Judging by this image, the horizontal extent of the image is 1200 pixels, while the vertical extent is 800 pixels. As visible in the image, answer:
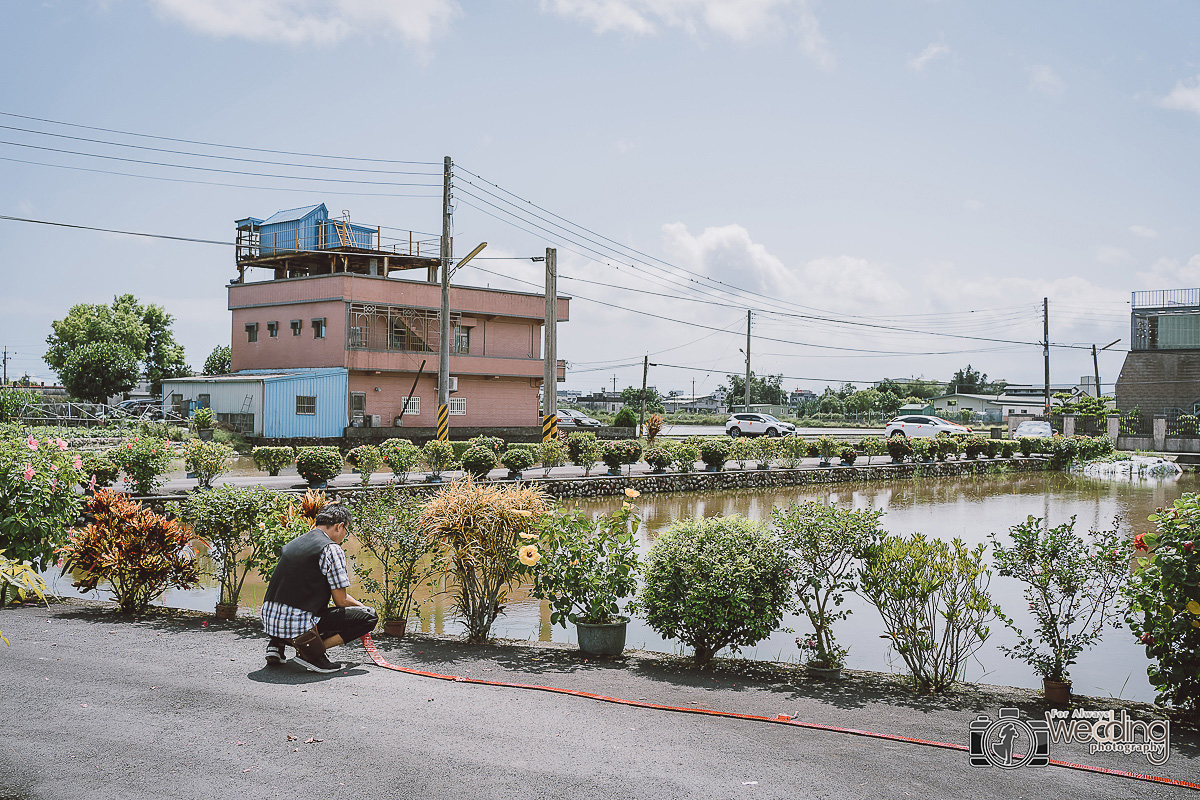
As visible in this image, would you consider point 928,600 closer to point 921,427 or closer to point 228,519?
point 228,519

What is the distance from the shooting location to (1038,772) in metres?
4.38

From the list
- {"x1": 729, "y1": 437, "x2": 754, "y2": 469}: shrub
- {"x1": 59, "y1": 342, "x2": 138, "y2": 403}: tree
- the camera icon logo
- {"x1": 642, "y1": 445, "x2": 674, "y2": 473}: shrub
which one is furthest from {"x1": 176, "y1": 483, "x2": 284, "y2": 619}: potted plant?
{"x1": 59, "y1": 342, "x2": 138, "y2": 403}: tree

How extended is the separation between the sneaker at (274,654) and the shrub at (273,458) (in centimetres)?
1685

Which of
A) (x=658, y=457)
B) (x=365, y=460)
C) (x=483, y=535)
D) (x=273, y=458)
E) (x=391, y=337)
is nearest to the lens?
(x=483, y=535)

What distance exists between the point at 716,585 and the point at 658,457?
20409 millimetres

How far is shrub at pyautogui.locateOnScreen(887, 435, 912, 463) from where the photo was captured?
33188 millimetres

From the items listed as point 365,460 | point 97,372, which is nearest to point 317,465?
point 365,460

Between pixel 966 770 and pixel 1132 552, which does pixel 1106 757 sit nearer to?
pixel 966 770

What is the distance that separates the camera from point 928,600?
5.91m

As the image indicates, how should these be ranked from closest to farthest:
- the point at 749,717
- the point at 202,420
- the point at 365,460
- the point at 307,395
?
1. the point at 749,717
2. the point at 365,460
3. the point at 202,420
4. the point at 307,395

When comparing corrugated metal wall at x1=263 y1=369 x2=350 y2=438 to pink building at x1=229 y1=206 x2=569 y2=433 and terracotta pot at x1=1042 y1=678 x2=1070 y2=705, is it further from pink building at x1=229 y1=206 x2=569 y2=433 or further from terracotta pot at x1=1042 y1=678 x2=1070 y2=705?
terracotta pot at x1=1042 y1=678 x2=1070 y2=705

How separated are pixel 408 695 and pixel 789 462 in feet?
88.4

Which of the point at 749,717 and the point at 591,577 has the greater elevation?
the point at 591,577

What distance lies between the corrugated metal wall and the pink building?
2.18ft
